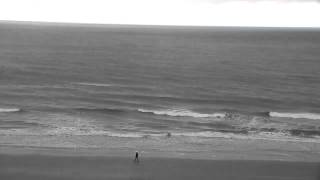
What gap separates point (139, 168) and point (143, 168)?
18 centimetres

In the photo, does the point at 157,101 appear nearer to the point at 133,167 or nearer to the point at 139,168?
the point at 133,167

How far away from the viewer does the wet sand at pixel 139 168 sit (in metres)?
17.4

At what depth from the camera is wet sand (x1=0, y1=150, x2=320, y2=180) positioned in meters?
17.4

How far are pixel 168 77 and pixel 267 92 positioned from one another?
550 inches

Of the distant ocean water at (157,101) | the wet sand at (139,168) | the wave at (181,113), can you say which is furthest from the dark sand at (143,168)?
the wave at (181,113)

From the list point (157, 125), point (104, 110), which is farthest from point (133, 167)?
point (104, 110)

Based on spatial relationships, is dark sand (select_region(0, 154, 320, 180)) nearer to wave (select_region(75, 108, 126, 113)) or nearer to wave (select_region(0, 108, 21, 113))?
wave (select_region(0, 108, 21, 113))

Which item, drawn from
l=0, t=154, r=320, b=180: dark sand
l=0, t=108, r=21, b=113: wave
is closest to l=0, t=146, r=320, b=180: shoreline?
l=0, t=154, r=320, b=180: dark sand

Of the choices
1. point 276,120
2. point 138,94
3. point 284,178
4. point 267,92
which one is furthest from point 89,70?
point 284,178

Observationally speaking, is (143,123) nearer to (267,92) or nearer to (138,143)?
(138,143)

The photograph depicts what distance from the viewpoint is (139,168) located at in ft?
60.4

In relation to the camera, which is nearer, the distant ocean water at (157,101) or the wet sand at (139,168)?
the wet sand at (139,168)

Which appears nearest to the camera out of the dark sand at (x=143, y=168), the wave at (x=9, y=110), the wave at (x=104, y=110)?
the dark sand at (x=143, y=168)

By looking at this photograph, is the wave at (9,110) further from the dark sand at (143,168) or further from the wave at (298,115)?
the wave at (298,115)
